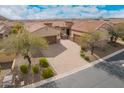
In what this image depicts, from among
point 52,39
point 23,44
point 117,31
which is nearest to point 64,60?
point 23,44

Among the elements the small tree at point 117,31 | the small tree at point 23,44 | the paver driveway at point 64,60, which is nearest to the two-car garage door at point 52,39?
the paver driveway at point 64,60

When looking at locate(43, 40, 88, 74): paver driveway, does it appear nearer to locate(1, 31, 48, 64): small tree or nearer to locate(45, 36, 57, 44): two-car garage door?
locate(1, 31, 48, 64): small tree

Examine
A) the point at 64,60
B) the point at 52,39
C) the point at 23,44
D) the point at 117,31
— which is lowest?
the point at 64,60

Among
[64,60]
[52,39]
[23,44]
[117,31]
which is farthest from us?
[52,39]

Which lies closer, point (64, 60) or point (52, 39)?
point (64, 60)

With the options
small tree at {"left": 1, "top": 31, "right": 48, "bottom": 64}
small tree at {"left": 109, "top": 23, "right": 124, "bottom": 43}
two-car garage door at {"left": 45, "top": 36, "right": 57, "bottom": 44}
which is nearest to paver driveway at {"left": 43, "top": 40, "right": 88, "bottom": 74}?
→ small tree at {"left": 1, "top": 31, "right": 48, "bottom": 64}

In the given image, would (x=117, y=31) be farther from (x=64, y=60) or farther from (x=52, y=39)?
(x=64, y=60)

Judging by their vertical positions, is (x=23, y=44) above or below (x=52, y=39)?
above

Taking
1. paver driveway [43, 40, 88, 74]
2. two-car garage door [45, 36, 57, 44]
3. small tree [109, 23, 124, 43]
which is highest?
small tree [109, 23, 124, 43]

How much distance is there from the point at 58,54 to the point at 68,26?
55.3 ft

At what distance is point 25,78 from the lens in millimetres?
15539

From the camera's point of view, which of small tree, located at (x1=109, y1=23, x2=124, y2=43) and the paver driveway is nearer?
the paver driveway

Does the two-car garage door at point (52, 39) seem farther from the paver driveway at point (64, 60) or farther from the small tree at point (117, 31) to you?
the small tree at point (117, 31)
